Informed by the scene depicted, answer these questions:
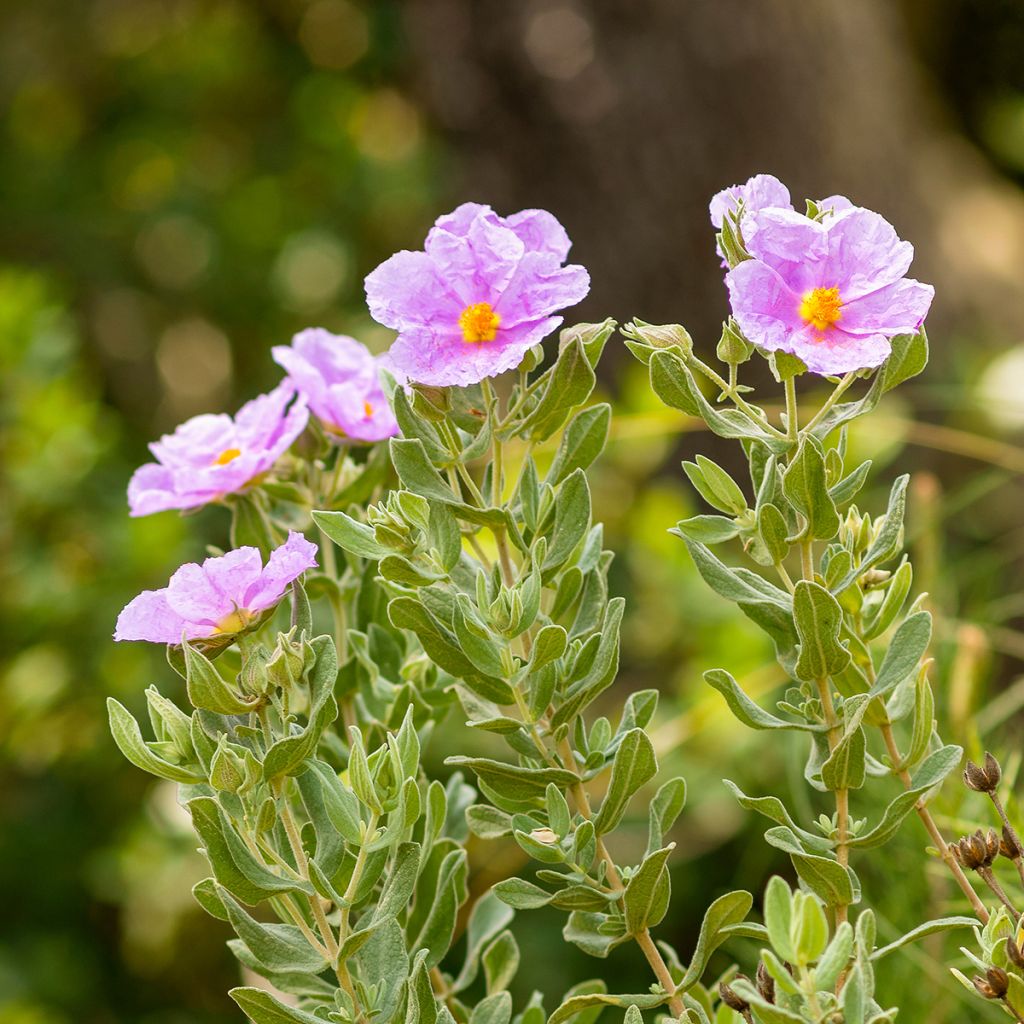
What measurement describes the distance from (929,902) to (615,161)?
1504 millimetres

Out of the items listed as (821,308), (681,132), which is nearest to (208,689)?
(821,308)

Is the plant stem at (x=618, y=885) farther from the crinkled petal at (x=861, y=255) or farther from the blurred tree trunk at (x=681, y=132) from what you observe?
the blurred tree trunk at (x=681, y=132)

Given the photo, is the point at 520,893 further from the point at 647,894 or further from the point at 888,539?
the point at 888,539

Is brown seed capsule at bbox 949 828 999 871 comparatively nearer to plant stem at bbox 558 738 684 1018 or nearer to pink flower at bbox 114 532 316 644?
plant stem at bbox 558 738 684 1018

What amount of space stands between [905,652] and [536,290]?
0.59 ft

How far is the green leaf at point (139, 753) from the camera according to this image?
48 cm

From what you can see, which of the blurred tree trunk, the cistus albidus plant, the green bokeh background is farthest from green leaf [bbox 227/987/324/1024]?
the blurred tree trunk

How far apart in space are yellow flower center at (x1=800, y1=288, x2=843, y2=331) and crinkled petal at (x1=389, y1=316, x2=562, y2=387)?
82 millimetres

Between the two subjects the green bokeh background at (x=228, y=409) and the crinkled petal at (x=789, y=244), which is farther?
the green bokeh background at (x=228, y=409)

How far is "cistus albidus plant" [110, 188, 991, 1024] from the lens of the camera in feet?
1.54

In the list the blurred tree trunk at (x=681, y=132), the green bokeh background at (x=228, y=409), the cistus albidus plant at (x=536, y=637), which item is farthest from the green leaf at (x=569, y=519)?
the blurred tree trunk at (x=681, y=132)

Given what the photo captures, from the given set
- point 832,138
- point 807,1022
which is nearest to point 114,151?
point 832,138

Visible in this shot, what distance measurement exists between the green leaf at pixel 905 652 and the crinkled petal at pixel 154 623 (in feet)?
0.77

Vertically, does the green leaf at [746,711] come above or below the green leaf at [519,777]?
above
